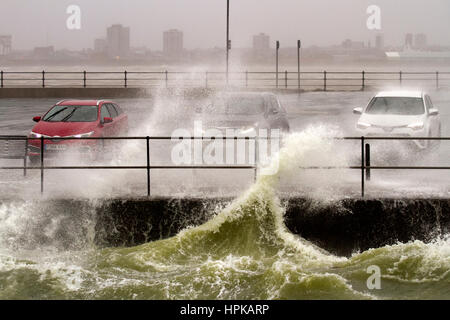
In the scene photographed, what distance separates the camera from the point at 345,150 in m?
19.2

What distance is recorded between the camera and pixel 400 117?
62.0 feet

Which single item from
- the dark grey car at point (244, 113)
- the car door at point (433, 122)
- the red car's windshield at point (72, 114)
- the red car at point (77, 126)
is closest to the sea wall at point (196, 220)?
the red car at point (77, 126)

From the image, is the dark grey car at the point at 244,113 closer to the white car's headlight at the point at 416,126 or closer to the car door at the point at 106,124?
the car door at the point at 106,124

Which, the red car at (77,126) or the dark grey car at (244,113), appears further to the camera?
the red car at (77,126)

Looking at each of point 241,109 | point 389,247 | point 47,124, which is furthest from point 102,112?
point 389,247

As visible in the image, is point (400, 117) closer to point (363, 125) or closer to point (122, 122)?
point (363, 125)

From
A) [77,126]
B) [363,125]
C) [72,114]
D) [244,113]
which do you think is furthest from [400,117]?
[72,114]

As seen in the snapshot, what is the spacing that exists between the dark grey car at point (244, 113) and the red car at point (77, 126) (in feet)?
8.24

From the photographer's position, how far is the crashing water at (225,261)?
1141 centimetres

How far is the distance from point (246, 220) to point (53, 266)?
11.4 ft

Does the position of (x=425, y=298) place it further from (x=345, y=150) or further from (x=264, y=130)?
(x=345, y=150)

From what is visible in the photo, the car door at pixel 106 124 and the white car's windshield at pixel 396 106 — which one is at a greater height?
the white car's windshield at pixel 396 106

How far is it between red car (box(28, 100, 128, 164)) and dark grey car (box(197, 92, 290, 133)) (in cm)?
251

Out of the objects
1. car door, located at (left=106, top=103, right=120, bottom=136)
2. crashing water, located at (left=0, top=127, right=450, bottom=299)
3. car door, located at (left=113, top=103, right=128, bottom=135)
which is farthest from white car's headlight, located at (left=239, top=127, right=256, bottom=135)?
car door, located at (left=113, top=103, right=128, bottom=135)
